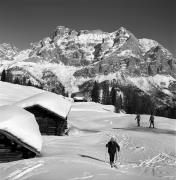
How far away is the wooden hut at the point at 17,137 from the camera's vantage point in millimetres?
18703

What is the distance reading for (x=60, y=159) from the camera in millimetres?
19969

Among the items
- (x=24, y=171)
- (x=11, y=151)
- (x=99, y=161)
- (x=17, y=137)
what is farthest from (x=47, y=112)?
(x=24, y=171)

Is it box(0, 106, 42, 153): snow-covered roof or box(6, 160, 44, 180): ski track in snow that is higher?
box(0, 106, 42, 153): snow-covered roof

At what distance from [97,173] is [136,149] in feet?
46.9

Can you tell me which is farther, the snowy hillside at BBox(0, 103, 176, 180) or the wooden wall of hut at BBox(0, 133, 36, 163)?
the wooden wall of hut at BBox(0, 133, 36, 163)

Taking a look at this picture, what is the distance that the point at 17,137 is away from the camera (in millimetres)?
18719

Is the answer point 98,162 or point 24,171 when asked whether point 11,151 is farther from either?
point 98,162

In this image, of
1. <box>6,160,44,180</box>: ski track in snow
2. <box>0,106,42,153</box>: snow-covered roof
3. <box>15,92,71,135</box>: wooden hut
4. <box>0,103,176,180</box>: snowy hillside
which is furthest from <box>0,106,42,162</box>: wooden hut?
<box>15,92,71,135</box>: wooden hut

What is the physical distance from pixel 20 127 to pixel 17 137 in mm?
605

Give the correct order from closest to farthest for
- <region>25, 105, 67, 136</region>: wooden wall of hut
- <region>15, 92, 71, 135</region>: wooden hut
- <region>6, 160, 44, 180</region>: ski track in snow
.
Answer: <region>6, 160, 44, 180</region>: ski track in snow < <region>15, 92, 71, 135</region>: wooden hut < <region>25, 105, 67, 136</region>: wooden wall of hut

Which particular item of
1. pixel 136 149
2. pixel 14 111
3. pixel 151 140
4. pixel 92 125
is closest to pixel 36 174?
pixel 14 111

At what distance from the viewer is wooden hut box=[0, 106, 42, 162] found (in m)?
18.7

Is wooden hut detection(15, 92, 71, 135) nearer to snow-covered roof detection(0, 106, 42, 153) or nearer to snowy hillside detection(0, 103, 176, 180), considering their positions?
snowy hillside detection(0, 103, 176, 180)

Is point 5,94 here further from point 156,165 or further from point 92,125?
point 156,165
